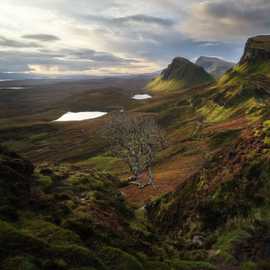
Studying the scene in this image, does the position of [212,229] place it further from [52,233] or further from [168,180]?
[168,180]

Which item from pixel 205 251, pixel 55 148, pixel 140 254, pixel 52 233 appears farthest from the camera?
pixel 55 148

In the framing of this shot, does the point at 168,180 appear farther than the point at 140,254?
Yes

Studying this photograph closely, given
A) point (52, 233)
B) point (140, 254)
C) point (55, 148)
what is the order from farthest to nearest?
1. point (55, 148)
2. point (140, 254)
3. point (52, 233)

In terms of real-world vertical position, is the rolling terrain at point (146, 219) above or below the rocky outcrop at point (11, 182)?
below

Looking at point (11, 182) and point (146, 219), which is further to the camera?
point (146, 219)

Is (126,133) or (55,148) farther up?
(126,133)

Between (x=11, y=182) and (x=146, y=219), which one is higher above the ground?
(x=11, y=182)

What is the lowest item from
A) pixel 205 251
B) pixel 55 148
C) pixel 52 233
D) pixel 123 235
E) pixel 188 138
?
pixel 55 148

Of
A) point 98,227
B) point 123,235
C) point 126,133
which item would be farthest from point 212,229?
point 126,133

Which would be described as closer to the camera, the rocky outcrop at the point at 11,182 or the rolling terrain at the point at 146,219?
the rolling terrain at the point at 146,219

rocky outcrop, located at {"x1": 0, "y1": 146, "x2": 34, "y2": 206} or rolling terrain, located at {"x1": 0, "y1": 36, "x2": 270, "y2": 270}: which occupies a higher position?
rocky outcrop, located at {"x1": 0, "y1": 146, "x2": 34, "y2": 206}

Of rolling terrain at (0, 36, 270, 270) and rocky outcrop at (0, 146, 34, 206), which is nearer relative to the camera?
rolling terrain at (0, 36, 270, 270)
